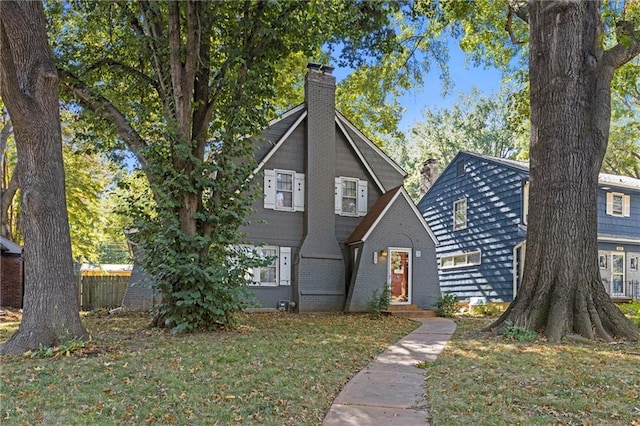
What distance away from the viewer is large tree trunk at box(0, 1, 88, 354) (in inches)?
259

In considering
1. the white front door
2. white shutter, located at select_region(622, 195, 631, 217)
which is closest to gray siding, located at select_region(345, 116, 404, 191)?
the white front door

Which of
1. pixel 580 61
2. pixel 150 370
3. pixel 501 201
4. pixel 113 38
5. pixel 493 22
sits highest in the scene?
pixel 493 22

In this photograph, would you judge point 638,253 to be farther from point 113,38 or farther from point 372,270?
point 113,38

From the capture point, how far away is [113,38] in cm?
1129

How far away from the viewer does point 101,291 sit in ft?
53.7

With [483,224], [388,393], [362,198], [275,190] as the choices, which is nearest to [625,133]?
[483,224]

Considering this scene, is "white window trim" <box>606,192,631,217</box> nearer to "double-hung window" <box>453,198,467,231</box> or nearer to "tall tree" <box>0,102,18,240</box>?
"double-hung window" <box>453,198,467,231</box>

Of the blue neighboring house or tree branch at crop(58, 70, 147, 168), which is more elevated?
tree branch at crop(58, 70, 147, 168)

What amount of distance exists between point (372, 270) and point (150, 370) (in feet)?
32.8

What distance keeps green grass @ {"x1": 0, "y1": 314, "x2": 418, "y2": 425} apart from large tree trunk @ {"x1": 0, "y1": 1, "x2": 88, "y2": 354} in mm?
686

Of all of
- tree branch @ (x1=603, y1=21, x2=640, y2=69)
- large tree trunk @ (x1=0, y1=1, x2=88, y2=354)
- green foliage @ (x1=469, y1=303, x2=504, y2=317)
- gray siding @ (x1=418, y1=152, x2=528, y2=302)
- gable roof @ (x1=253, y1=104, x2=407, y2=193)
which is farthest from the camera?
gray siding @ (x1=418, y1=152, x2=528, y2=302)

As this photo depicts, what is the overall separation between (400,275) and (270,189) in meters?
5.06

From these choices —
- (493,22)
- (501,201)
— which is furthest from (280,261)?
(493,22)

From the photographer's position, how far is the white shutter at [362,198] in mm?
16234
